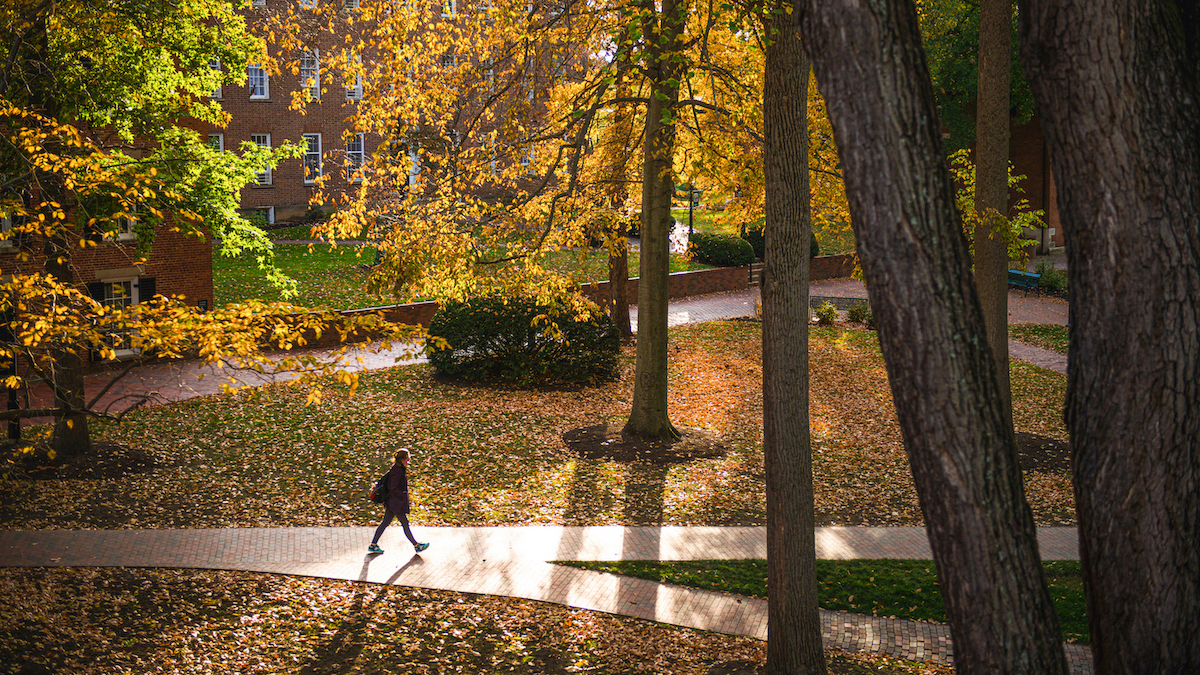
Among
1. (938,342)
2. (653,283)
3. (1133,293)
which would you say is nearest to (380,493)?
(653,283)

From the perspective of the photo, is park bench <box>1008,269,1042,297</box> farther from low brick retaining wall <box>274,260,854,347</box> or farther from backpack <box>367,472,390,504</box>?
backpack <box>367,472,390,504</box>

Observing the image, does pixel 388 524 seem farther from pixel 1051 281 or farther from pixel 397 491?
pixel 1051 281

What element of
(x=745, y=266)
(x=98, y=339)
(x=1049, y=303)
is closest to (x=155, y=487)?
(x=98, y=339)

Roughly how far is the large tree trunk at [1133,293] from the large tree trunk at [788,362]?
356cm

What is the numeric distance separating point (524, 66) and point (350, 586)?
7.87 m

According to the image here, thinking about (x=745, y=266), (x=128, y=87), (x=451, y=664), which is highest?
(x=128, y=87)

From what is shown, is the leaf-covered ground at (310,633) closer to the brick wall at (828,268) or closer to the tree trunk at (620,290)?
the tree trunk at (620,290)

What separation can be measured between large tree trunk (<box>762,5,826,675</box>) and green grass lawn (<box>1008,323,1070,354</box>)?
2049 cm

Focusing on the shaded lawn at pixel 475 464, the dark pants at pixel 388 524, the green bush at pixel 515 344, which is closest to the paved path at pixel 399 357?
the shaded lawn at pixel 475 464

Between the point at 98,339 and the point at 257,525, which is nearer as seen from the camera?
the point at 98,339

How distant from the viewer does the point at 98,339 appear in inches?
298

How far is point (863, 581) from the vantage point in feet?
33.2

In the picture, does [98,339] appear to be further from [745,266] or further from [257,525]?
[745,266]

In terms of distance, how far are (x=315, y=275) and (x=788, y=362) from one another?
24.6 metres
